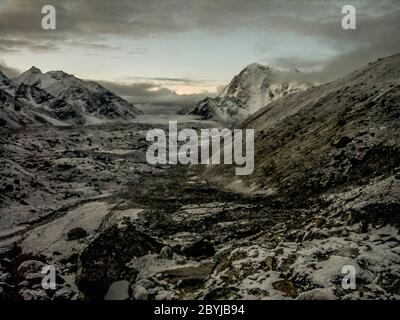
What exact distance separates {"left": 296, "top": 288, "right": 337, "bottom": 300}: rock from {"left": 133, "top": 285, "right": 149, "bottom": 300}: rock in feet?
18.3

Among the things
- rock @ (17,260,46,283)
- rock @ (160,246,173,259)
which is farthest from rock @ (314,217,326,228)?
rock @ (17,260,46,283)

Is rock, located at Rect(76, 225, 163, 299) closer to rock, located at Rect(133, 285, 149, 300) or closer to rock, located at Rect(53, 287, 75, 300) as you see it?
rock, located at Rect(53, 287, 75, 300)

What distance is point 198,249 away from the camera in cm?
2120

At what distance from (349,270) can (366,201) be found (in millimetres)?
6087

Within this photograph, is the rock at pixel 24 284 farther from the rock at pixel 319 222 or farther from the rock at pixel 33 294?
the rock at pixel 319 222

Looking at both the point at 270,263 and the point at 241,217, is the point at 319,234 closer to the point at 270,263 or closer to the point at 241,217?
the point at 270,263

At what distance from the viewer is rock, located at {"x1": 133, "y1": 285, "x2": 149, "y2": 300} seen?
624 inches

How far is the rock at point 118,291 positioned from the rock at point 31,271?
479 centimetres

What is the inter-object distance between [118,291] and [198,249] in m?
5.03

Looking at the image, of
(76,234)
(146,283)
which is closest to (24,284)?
(146,283)

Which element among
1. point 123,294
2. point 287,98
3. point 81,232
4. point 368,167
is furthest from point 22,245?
point 287,98

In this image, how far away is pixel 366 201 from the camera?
19516 mm

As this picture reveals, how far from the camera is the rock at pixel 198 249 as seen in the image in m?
20.9
